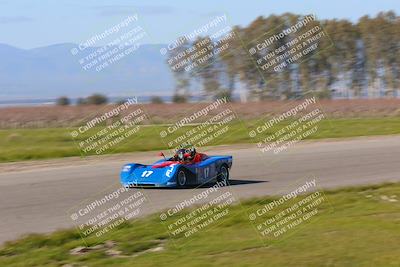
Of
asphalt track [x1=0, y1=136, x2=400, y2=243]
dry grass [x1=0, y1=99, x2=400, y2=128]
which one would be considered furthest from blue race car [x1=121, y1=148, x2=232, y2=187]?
dry grass [x1=0, y1=99, x2=400, y2=128]

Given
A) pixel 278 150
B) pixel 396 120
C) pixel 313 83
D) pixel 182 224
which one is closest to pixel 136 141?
pixel 278 150

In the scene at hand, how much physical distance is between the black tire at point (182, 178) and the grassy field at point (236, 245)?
360 cm

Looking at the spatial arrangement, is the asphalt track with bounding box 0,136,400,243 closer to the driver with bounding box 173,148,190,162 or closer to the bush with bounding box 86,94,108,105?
the driver with bounding box 173,148,190,162

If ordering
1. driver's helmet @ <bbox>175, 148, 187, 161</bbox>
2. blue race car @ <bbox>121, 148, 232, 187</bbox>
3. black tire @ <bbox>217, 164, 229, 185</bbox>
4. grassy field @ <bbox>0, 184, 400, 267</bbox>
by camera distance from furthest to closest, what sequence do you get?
black tire @ <bbox>217, 164, 229, 185</bbox>
driver's helmet @ <bbox>175, 148, 187, 161</bbox>
blue race car @ <bbox>121, 148, 232, 187</bbox>
grassy field @ <bbox>0, 184, 400, 267</bbox>

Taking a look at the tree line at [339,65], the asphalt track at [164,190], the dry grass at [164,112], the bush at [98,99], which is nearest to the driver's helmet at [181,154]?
the asphalt track at [164,190]

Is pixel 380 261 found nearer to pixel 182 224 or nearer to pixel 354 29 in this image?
pixel 182 224

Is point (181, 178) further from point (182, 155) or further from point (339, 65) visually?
point (339, 65)

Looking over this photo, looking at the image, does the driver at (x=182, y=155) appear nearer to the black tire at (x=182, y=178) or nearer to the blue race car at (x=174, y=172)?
the blue race car at (x=174, y=172)

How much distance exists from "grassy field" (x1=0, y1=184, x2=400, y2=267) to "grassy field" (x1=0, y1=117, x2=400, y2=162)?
12579mm

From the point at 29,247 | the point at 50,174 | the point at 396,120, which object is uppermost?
the point at 50,174

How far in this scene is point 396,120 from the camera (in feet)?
122

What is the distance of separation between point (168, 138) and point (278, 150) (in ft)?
20.1

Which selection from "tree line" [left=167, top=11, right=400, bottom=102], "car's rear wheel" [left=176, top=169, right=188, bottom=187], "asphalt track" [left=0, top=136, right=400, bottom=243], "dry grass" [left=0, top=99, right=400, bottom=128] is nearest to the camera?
"asphalt track" [left=0, top=136, right=400, bottom=243]

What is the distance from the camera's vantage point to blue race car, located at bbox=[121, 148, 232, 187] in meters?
16.0
